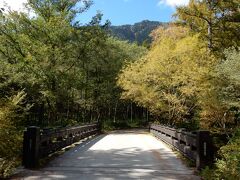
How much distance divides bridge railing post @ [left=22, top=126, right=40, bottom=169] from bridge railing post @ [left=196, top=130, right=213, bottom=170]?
414 centimetres

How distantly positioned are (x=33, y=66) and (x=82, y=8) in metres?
6.17

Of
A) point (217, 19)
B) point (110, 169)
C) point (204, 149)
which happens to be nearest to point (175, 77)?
point (217, 19)

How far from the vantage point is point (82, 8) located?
85.6 ft

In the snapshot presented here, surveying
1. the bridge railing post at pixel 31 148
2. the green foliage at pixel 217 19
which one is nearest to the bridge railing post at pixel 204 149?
the bridge railing post at pixel 31 148

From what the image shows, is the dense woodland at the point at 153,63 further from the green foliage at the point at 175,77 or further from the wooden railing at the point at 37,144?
the wooden railing at the point at 37,144

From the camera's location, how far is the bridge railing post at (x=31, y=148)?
362 inches

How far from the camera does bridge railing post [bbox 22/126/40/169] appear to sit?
9198 mm

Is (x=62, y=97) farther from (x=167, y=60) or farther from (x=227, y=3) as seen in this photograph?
(x=227, y=3)

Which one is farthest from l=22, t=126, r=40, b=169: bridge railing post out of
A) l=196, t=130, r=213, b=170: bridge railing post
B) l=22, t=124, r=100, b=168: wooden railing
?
l=196, t=130, r=213, b=170: bridge railing post

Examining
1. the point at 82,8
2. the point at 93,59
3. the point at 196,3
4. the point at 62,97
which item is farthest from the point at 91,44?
the point at 93,59

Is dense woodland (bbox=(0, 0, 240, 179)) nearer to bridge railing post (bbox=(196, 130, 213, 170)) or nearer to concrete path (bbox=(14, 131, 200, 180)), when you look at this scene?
concrete path (bbox=(14, 131, 200, 180))

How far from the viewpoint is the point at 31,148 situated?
9.34 meters

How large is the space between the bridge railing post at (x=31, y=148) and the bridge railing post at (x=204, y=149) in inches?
163

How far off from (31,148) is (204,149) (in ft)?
14.4
